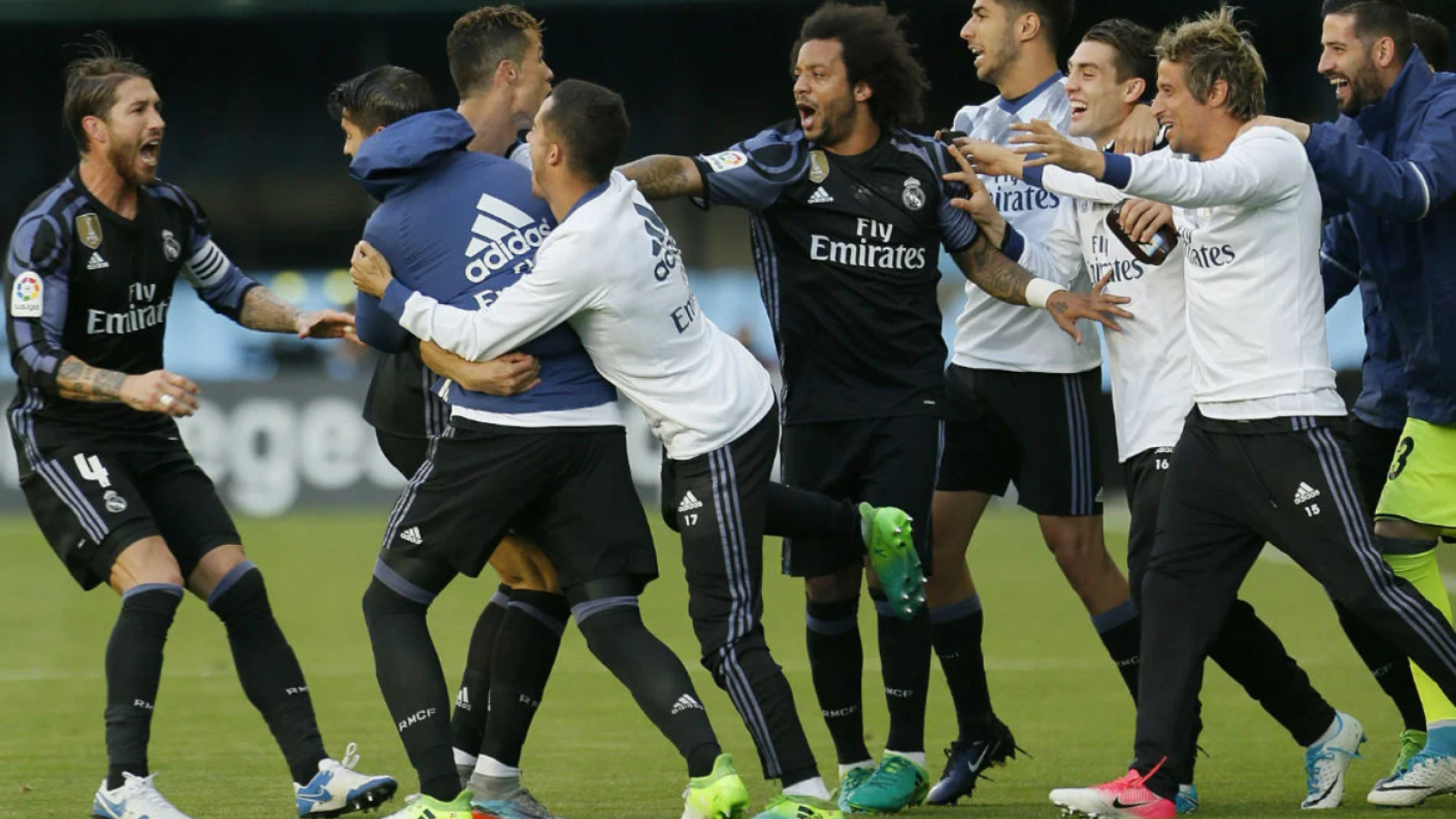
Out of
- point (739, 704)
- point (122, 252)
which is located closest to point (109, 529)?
point (122, 252)

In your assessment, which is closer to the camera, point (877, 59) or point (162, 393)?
point (162, 393)

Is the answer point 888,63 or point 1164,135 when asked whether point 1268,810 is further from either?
point 888,63

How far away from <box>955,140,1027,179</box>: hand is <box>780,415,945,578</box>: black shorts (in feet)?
2.96

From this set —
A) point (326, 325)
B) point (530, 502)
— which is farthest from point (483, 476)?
point (326, 325)

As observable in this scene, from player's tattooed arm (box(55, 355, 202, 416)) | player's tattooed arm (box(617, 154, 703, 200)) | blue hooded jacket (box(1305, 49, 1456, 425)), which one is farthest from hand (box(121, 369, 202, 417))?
blue hooded jacket (box(1305, 49, 1456, 425))

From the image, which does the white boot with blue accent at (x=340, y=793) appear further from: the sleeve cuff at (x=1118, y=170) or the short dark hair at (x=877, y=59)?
the sleeve cuff at (x=1118, y=170)

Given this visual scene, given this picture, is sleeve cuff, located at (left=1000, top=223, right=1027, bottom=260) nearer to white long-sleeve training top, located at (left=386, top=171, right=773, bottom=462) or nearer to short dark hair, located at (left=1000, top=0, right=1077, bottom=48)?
short dark hair, located at (left=1000, top=0, right=1077, bottom=48)

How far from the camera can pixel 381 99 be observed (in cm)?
586

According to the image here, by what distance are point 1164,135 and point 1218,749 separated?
7.65ft

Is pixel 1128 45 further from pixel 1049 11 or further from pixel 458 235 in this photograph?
pixel 458 235

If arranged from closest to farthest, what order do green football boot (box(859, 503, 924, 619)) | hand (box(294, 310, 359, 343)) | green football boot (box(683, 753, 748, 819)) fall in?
1. green football boot (box(683, 753, 748, 819))
2. green football boot (box(859, 503, 924, 619))
3. hand (box(294, 310, 359, 343))

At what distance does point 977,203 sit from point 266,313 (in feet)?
7.84

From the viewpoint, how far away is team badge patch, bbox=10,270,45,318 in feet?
19.8

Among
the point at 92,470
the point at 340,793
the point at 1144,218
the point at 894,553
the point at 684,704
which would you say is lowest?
the point at 340,793
